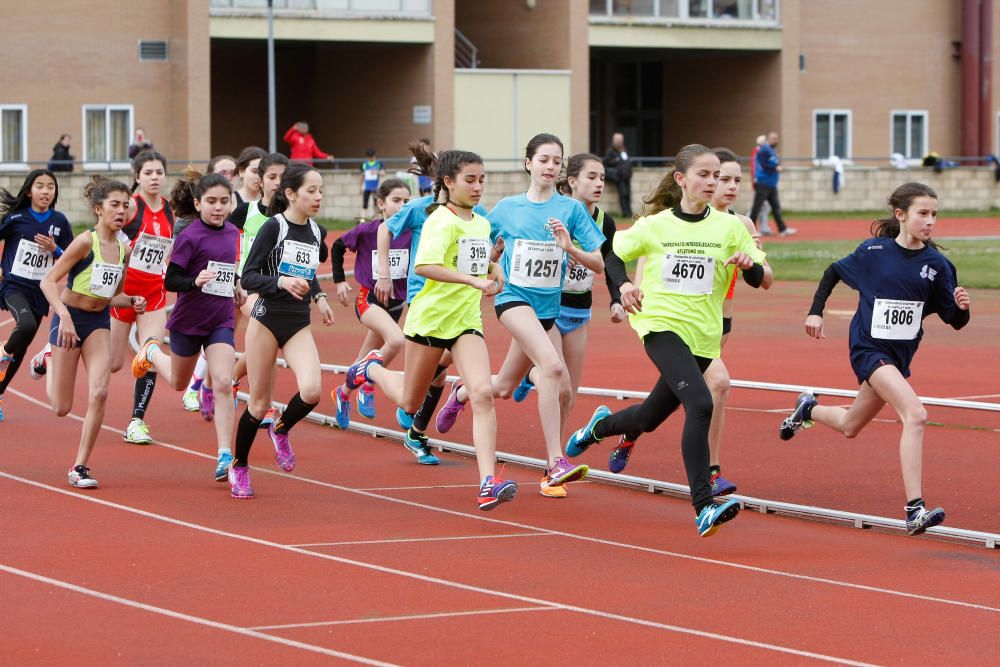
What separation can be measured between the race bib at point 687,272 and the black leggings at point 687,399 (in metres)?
0.24

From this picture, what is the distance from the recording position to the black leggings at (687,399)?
25.3 feet

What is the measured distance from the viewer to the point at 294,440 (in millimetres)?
11328

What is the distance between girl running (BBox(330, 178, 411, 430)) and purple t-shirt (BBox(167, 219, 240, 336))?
1770 mm

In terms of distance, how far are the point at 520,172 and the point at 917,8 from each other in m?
17.0

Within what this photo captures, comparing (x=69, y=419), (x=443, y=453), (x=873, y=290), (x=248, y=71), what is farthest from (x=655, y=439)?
(x=248, y=71)

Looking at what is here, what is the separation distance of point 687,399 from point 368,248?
4.71m

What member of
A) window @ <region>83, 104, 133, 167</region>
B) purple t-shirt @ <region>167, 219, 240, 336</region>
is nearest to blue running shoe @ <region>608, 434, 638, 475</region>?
purple t-shirt @ <region>167, 219, 240, 336</region>

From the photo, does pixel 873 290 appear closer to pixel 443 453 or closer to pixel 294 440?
pixel 443 453

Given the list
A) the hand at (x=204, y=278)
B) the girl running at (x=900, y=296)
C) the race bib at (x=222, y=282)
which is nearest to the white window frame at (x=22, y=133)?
the race bib at (x=222, y=282)

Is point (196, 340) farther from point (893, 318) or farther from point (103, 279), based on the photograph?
point (893, 318)

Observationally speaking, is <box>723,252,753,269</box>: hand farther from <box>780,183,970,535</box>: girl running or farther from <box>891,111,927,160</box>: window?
<box>891,111,927,160</box>: window

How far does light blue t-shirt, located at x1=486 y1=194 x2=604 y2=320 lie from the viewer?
920 cm

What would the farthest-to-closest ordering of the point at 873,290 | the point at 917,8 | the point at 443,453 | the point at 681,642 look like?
the point at 917,8, the point at 443,453, the point at 873,290, the point at 681,642

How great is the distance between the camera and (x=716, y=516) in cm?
740
